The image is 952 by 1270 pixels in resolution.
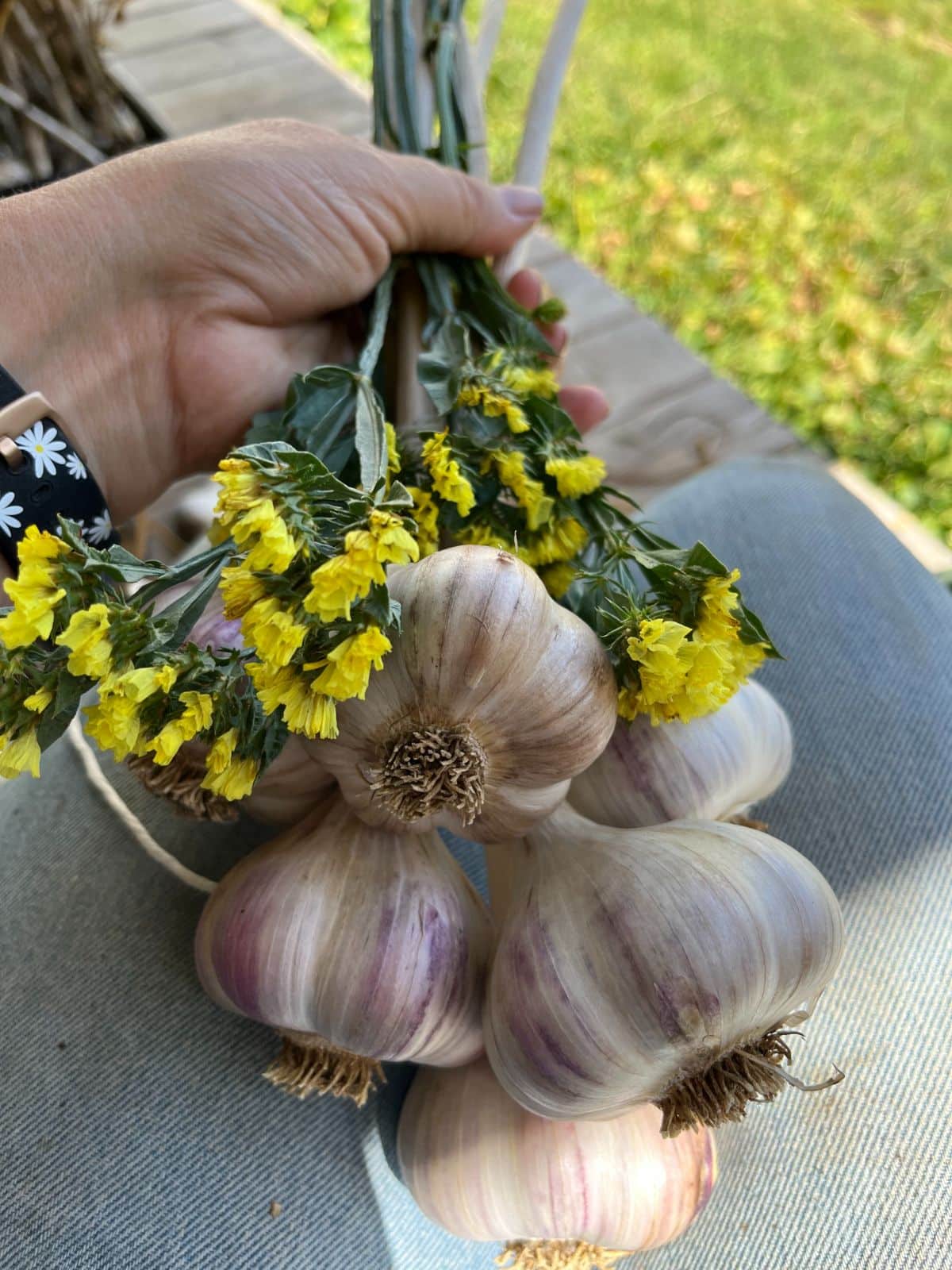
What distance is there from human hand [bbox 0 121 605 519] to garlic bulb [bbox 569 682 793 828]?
0.60 metres

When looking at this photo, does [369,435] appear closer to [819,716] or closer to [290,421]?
[290,421]

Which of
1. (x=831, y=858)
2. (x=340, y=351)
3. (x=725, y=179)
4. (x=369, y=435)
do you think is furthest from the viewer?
(x=725, y=179)

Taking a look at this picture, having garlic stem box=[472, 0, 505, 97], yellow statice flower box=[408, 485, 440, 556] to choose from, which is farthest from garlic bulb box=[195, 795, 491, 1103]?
garlic stem box=[472, 0, 505, 97]

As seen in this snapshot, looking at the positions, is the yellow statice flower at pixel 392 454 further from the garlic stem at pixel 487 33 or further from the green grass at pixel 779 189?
the green grass at pixel 779 189

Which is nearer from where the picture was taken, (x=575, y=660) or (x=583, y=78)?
(x=575, y=660)

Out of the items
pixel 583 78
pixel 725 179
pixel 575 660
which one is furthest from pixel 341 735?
pixel 583 78

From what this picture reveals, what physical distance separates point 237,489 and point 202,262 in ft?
1.88

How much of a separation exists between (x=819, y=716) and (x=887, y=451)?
125 centimetres

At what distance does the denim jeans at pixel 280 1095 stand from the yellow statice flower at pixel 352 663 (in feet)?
1.40

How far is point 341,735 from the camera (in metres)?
0.62

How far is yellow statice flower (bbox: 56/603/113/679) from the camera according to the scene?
510 millimetres

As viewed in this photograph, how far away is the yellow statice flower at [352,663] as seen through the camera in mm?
519

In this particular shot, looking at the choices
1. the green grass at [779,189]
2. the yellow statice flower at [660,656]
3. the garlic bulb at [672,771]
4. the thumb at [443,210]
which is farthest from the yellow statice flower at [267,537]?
the green grass at [779,189]

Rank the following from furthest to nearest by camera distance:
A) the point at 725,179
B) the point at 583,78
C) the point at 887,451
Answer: the point at 583,78 < the point at 725,179 < the point at 887,451
